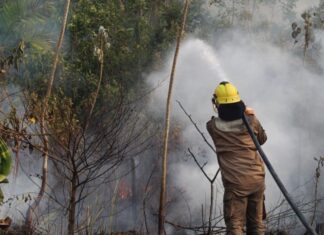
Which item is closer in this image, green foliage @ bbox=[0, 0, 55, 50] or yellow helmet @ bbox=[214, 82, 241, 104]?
yellow helmet @ bbox=[214, 82, 241, 104]

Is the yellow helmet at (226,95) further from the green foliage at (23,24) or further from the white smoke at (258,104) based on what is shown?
the white smoke at (258,104)

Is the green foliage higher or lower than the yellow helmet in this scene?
higher

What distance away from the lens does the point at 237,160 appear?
4746mm

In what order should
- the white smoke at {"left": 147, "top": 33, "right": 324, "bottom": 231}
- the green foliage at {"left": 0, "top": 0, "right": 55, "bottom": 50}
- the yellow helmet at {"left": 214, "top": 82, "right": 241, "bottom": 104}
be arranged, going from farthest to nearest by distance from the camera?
the white smoke at {"left": 147, "top": 33, "right": 324, "bottom": 231}, the green foliage at {"left": 0, "top": 0, "right": 55, "bottom": 50}, the yellow helmet at {"left": 214, "top": 82, "right": 241, "bottom": 104}

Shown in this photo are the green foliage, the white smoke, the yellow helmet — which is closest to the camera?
the yellow helmet

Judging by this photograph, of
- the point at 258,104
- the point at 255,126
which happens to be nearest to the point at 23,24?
the point at 258,104

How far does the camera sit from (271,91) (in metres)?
14.6

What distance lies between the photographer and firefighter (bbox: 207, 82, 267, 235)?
185 inches

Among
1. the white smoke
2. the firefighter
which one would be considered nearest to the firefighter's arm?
the firefighter

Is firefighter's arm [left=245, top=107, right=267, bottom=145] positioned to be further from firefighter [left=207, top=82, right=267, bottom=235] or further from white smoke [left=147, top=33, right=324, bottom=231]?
white smoke [left=147, top=33, right=324, bottom=231]

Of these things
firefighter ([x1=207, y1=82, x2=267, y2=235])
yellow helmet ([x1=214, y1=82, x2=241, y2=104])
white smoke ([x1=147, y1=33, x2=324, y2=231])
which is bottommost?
firefighter ([x1=207, y1=82, x2=267, y2=235])

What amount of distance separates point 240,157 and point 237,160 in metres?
0.04

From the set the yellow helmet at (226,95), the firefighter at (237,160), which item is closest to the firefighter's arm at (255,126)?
the firefighter at (237,160)

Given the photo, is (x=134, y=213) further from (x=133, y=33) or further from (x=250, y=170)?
(x=250, y=170)
